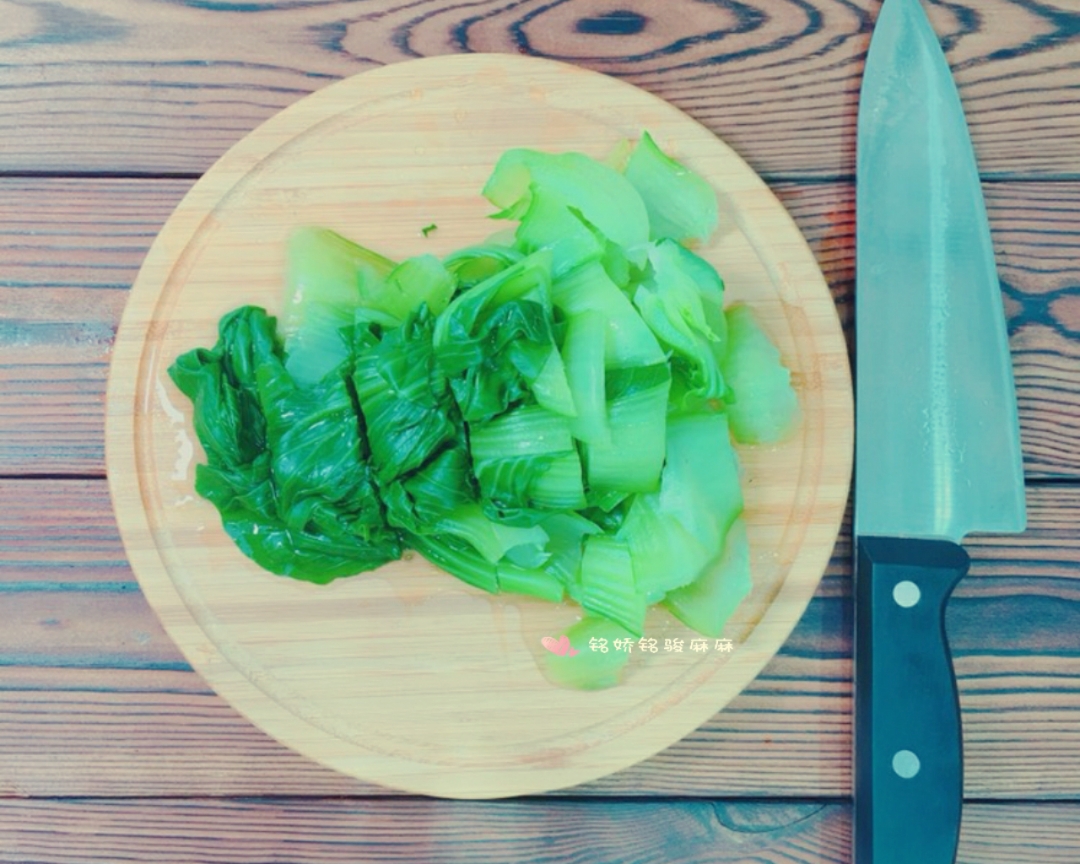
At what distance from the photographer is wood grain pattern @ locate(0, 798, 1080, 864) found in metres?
1.56

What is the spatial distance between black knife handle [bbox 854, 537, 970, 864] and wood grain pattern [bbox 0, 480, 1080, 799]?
160mm

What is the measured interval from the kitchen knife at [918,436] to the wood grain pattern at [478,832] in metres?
0.18

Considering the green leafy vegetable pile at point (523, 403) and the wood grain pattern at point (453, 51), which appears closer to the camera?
the green leafy vegetable pile at point (523, 403)

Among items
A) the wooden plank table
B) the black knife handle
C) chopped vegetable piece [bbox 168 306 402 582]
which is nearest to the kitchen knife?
the black knife handle

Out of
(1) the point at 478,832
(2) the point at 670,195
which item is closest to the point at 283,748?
(1) the point at 478,832

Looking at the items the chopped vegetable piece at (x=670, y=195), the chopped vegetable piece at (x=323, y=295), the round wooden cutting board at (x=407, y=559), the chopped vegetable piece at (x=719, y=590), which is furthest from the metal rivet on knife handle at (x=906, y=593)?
the chopped vegetable piece at (x=323, y=295)

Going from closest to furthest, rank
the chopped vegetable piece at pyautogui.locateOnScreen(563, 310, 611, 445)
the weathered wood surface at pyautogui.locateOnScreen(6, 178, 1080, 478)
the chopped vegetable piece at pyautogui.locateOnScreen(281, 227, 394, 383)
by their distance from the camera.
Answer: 1. the chopped vegetable piece at pyautogui.locateOnScreen(563, 310, 611, 445)
2. the chopped vegetable piece at pyautogui.locateOnScreen(281, 227, 394, 383)
3. the weathered wood surface at pyautogui.locateOnScreen(6, 178, 1080, 478)

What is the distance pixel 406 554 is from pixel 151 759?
59 cm

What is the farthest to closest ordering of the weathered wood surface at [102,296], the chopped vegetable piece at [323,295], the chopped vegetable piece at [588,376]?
the weathered wood surface at [102,296] < the chopped vegetable piece at [323,295] < the chopped vegetable piece at [588,376]

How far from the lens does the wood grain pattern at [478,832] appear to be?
156 centimetres

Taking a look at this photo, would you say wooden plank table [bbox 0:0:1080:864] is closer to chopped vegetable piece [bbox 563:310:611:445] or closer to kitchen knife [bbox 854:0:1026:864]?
kitchen knife [bbox 854:0:1026:864]

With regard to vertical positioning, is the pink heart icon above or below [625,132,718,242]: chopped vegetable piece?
below

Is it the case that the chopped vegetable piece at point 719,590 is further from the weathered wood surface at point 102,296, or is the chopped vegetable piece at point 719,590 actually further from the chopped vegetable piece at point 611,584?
the weathered wood surface at point 102,296

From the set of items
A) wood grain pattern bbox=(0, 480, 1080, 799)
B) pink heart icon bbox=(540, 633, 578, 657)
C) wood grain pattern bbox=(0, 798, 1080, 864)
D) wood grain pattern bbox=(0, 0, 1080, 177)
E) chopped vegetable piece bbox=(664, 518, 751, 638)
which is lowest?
wood grain pattern bbox=(0, 798, 1080, 864)
